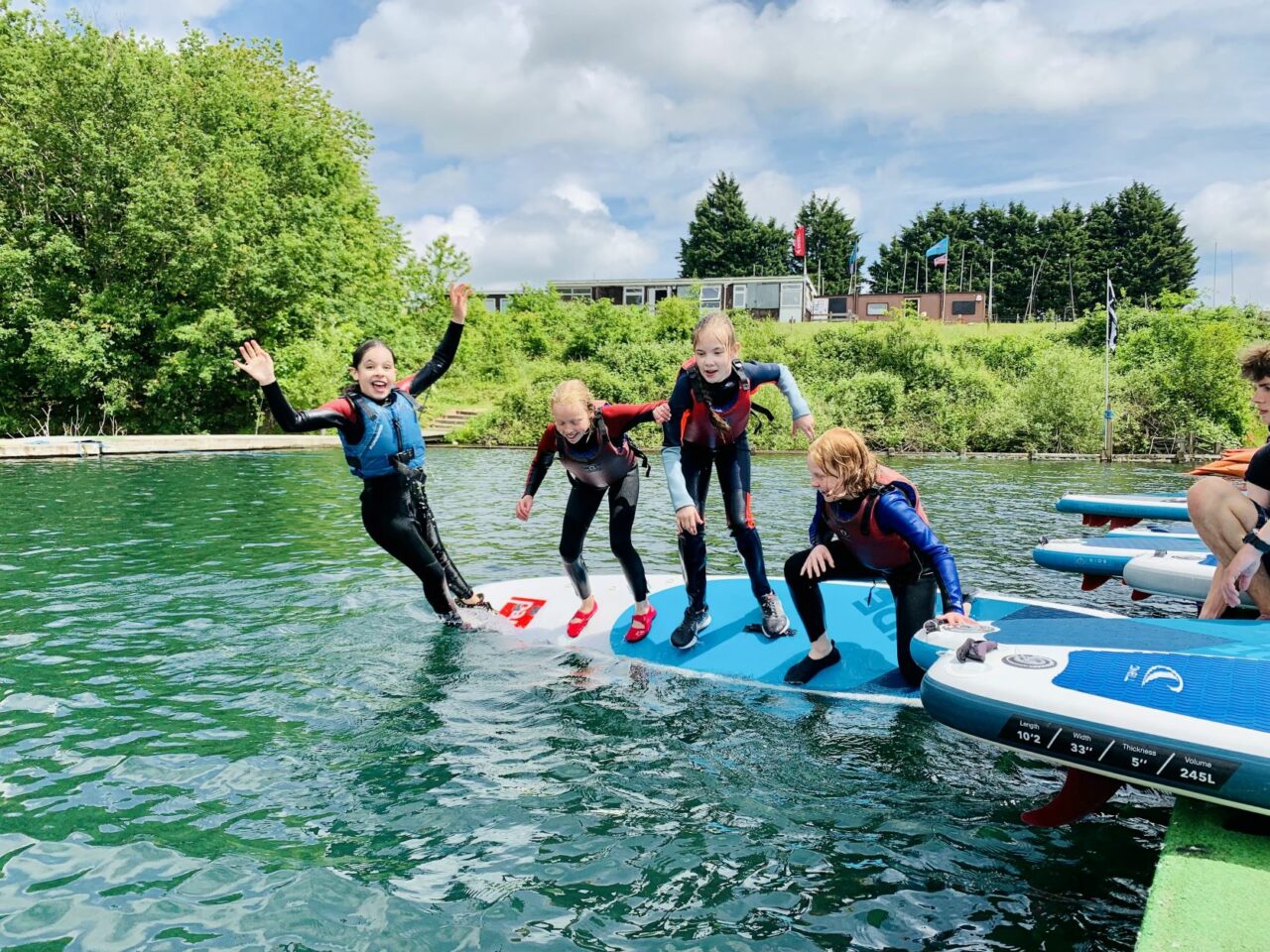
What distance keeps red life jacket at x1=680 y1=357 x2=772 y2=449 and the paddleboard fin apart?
2667 millimetres

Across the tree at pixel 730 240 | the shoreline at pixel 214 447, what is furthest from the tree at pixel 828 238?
the shoreline at pixel 214 447

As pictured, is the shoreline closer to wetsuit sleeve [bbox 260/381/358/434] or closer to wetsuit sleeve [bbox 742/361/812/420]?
wetsuit sleeve [bbox 260/381/358/434]

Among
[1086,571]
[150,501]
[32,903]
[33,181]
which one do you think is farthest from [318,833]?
[33,181]

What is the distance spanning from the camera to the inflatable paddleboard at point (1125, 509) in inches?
426

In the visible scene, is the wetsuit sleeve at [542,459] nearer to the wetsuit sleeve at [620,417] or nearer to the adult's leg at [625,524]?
the wetsuit sleeve at [620,417]

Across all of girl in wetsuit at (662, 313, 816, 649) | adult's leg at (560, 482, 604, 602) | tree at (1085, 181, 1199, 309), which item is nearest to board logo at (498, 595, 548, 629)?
adult's leg at (560, 482, 604, 602)

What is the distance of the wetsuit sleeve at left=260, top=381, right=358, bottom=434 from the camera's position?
5145mm

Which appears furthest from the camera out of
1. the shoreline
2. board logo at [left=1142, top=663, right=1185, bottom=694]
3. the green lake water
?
the shoreline

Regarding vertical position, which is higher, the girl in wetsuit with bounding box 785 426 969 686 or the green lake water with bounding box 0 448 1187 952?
the girl in wetsuit with bounding box 785 426 969 686

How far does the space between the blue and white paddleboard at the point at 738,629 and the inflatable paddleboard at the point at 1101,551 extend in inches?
118

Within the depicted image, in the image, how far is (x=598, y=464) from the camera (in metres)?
5.68

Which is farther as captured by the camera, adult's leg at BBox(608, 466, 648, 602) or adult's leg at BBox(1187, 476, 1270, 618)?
adult's leg at BBox(608, 466, 648, 602)

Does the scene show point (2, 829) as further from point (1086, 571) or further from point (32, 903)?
point (1086, 571)

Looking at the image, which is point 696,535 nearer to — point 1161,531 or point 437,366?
point 437,366
